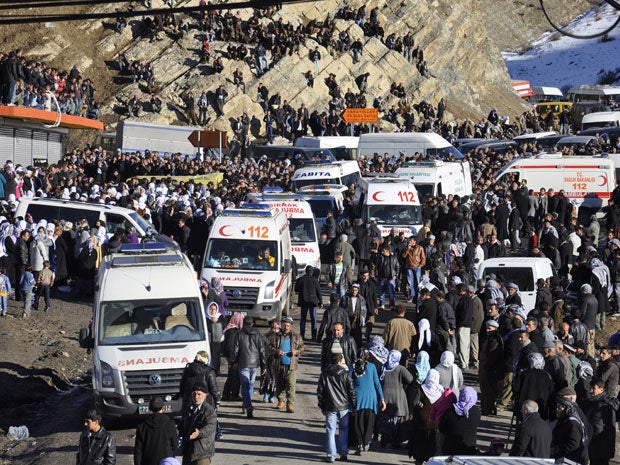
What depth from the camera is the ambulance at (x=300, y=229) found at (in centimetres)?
2833

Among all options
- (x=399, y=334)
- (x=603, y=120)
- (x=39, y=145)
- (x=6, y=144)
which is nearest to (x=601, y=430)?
(x=399, y=334)

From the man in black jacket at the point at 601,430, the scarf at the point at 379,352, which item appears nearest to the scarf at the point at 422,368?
the scarf at the point at 379,352

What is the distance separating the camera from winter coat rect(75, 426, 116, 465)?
11867mm

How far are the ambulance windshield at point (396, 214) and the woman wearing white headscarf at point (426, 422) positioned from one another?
56.3 ft

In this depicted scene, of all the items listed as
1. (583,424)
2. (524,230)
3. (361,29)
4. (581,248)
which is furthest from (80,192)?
(361,29)

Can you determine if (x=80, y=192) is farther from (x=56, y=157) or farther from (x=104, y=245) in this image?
(x=56, y=157)

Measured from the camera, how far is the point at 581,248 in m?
25.8

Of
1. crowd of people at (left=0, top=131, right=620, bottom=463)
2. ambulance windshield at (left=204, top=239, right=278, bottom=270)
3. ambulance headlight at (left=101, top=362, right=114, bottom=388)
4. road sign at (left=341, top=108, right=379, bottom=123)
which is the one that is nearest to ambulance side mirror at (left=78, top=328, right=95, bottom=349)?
ambulance headlight at (left=101, top=362, right=114, bottom=388)

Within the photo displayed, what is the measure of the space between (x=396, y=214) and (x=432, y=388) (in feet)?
57.2

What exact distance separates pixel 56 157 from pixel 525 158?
58.4ft

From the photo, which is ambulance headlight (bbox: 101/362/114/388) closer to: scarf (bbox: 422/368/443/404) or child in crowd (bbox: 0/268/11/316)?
scarf (bbox: 422/368/443/404)

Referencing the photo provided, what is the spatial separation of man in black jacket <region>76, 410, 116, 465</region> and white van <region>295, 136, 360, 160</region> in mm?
39387

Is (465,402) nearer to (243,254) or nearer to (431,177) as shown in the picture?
(243,254)

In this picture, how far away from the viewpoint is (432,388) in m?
14.0
